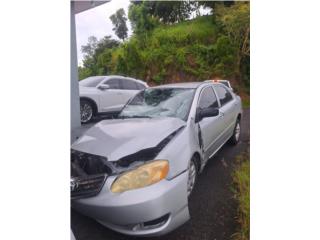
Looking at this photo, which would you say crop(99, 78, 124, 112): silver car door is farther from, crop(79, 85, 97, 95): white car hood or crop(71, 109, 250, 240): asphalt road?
crop(71, 109, 250, 240): asphalt road

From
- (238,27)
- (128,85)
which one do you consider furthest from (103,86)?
(238,27)

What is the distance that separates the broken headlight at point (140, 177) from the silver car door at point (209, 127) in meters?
0.44

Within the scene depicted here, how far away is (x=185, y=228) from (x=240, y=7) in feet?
4.52

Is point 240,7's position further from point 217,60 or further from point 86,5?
point 86,5

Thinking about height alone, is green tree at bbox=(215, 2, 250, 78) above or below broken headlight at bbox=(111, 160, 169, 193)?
above

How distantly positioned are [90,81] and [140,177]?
2.32 feet

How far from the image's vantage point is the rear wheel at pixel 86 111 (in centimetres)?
148

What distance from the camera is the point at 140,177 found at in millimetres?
1238

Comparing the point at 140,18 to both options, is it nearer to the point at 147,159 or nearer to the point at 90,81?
the point at 90,81

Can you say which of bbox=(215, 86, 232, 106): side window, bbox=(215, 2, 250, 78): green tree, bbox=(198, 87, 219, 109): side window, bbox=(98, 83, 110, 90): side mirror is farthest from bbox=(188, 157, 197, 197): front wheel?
bbox=(98, 83, 110, 90): side mirror

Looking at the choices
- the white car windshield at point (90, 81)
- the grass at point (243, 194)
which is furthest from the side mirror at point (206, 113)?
the white car windshield at point (90, 81)

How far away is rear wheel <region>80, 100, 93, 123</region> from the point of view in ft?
4.84
